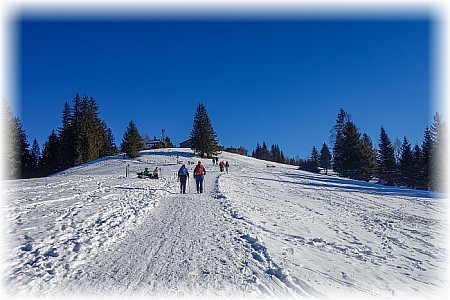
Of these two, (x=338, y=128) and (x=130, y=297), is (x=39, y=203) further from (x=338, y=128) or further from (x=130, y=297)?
(x=338, y=128)

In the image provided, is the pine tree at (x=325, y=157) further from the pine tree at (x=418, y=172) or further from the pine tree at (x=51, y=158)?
the pine tree at (x=51, y=158)

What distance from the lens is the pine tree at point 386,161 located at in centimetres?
5269

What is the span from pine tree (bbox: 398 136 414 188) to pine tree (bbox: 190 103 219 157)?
37.5 meters

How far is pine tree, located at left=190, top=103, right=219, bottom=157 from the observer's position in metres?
64.6

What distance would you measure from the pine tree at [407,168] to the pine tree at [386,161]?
1327 millimetres

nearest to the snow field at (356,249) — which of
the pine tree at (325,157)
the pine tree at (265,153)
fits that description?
the pine tree at (325,157)

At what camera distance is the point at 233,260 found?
5.68 m

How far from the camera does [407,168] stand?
50562mm

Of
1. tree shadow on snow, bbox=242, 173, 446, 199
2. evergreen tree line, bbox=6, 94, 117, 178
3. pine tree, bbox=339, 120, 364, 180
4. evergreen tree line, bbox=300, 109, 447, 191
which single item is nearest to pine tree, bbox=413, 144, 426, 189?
evergreen tree line, bbox=300, 109, 447, 191

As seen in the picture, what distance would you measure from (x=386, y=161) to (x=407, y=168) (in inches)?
148

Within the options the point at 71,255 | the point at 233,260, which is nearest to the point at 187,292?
the point at 233,260

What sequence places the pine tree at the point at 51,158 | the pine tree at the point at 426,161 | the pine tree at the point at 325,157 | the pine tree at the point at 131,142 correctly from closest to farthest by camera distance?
the pine tree at the point at 426,161 → the pine tree at the point at 131,142 → the pine tree at the point at 51,158 → the pine tree at the point at 325,157

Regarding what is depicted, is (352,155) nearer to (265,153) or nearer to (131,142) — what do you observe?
(131,142)

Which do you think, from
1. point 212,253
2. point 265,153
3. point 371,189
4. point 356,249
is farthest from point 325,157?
point 212,253
